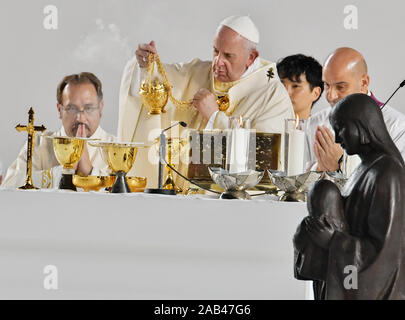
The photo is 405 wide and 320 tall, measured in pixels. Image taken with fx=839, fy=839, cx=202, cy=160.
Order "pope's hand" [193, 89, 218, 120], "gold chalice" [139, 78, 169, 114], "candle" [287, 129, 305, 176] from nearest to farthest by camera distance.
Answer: "candle" [287, 129, 305, 176] < "gold chalice" [139, 78, 169, 114] < "pope's hand" [193, 89, 218, 120]

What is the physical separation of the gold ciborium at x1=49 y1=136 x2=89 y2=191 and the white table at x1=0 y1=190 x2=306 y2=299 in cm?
20

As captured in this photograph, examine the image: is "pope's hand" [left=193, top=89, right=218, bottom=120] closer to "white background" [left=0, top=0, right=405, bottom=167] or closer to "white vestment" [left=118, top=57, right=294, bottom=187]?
"white vestment" [left=118, top=57, right=294, bottom=187]

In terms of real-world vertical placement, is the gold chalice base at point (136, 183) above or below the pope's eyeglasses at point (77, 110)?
below

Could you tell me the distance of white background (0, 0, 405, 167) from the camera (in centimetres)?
461

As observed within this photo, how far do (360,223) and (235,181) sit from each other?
0.87 m

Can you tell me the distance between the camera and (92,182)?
2.50 m

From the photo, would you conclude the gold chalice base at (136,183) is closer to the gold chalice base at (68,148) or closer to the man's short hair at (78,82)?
the gold chalice base at (68,148)

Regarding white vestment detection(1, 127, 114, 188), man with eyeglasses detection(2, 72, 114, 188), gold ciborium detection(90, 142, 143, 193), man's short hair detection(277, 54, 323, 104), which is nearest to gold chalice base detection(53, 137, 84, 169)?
gold ciborium detection(90, 142, 143, 193)

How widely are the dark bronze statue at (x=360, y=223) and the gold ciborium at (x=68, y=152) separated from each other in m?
1.11

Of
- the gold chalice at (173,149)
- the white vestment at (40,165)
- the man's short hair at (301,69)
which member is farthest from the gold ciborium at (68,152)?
the man's short hair at (301,69)

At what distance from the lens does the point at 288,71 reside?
4316mm

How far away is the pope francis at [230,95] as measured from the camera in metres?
3.35
